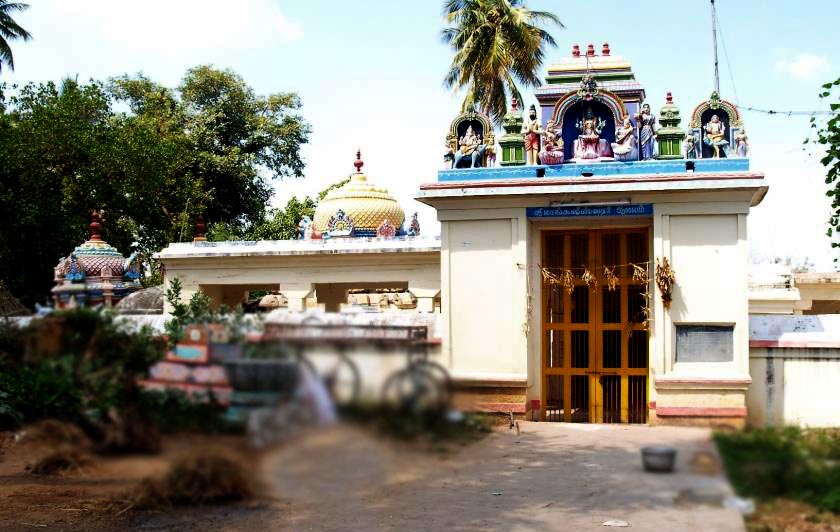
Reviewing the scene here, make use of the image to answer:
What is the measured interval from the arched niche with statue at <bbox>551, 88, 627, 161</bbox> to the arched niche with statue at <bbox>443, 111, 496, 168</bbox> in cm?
107

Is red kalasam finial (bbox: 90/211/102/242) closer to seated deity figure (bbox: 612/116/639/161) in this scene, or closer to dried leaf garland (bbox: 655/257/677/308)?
dried leaf garland (bbox: 655/257/677/308)

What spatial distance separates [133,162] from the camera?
10688mm

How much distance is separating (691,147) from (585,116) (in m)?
1.68

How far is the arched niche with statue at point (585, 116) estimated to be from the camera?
1257 centimetres

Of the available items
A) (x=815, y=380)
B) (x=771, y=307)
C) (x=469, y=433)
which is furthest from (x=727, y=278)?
(x=469, y=433)

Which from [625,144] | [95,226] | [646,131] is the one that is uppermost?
[646,131]

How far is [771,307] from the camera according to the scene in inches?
673

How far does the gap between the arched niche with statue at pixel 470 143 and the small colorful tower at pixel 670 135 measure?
8.12 feet

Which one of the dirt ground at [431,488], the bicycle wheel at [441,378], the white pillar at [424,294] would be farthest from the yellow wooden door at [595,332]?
the bicycle wheel at [441,378]

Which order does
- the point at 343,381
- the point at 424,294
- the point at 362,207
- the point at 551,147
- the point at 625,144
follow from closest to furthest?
the point at 343,381
the point at 625,144
the point at 551,147
the point at 424,294
the point at 362,207

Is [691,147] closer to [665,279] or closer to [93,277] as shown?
[665,279]

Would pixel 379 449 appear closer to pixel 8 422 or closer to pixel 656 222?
pixel 8 422

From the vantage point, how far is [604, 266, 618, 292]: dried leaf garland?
11250mm

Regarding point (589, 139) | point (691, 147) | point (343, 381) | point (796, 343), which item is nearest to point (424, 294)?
point (589, 139)
